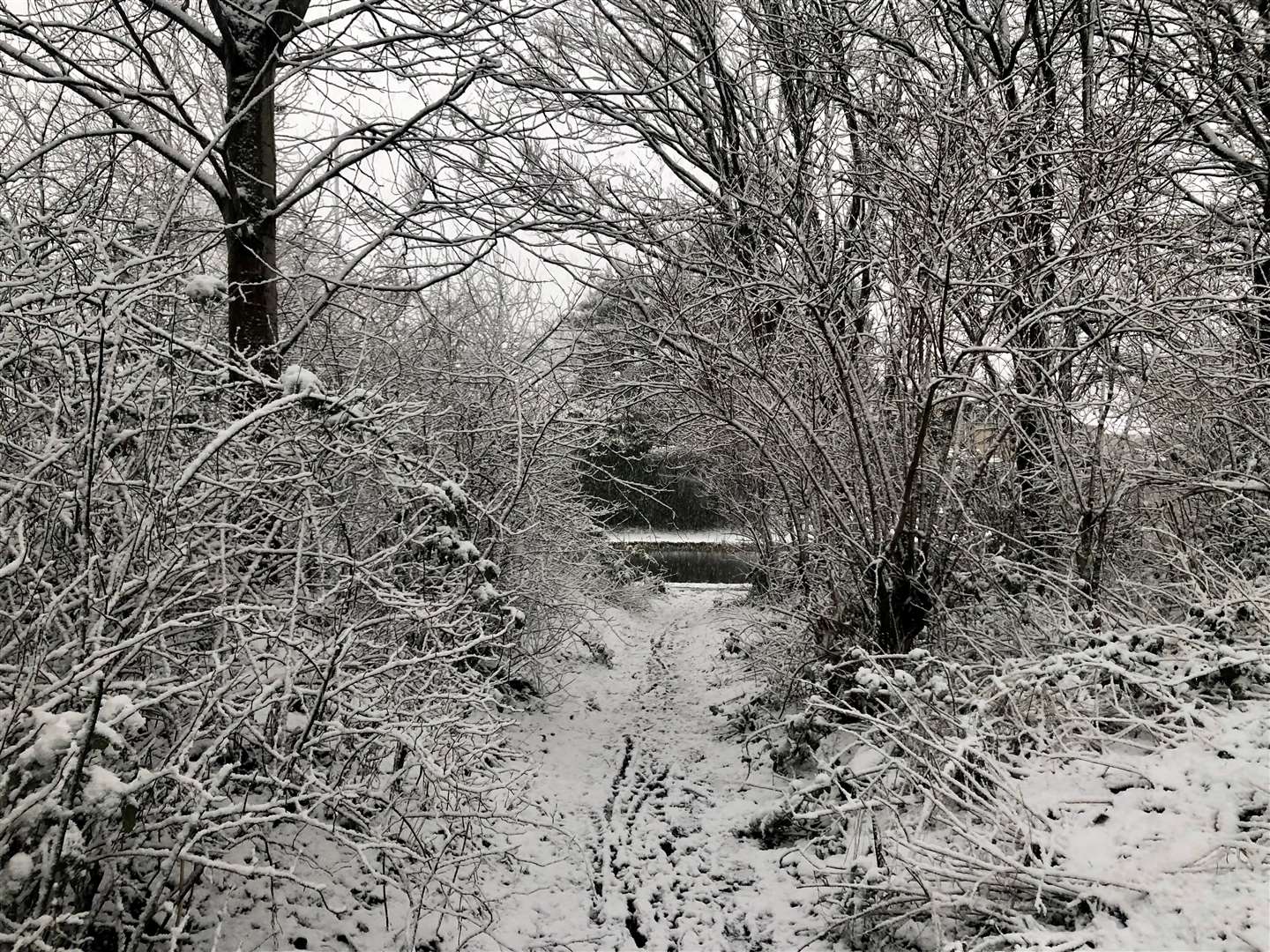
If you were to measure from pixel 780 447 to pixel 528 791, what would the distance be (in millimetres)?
3789

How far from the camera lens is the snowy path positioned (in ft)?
15.1

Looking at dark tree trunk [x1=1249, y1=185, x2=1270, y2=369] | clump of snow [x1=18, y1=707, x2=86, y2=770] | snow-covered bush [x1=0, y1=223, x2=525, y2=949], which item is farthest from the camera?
dark tree trunk [x1=1249, y1=185, x2=1270, y2=369]

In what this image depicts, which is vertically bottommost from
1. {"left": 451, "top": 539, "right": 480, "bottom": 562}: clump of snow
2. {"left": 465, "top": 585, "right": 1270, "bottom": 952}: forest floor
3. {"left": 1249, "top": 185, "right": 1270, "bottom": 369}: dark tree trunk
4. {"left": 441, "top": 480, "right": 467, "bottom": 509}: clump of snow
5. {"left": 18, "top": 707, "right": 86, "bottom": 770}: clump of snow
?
{"left": 465, "top": 585, "right": 1270, "bottom": 952}: forest floor

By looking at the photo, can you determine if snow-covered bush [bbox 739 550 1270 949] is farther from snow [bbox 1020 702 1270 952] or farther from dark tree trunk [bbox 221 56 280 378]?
dark tree trunk [bbox 221 56 280 378]

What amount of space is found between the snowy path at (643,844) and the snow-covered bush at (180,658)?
758 mm

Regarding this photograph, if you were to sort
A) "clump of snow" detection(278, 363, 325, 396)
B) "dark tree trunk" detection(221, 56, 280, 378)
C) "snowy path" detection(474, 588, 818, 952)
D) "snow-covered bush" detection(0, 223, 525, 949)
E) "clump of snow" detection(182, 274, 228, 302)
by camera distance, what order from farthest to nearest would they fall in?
1. "dark tree trunk" detection(221, 56, 280, 378)
2. "snowy path" detection(474, 588, 818, 952)
3. "clump of snow" detection(278, 363, 325, 396)
4. "clump of snow" detection(182, 274, 228, 302)
5. "snow-covered bush" detection(0, 223, 525, 949)

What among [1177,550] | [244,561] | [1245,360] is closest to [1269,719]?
[1177,550]

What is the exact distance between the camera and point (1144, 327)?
16.9 ft

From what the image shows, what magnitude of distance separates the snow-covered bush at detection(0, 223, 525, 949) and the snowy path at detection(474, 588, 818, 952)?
758 mm

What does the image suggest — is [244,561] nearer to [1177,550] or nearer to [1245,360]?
[1177,550]

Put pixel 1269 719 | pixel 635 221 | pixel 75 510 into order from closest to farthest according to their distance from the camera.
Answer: pixel 75 510 → pixel 1269 719 → pixel 635 221

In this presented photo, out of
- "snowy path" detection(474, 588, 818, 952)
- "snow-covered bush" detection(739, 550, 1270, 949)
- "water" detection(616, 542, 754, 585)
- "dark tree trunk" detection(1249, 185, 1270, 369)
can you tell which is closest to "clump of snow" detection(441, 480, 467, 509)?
"snowy path" detection(474, 588, 818, 952)

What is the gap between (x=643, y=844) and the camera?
5.88 metres

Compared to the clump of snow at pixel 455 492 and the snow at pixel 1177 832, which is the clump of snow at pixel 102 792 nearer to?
the clump of snow at pixel 455 492
